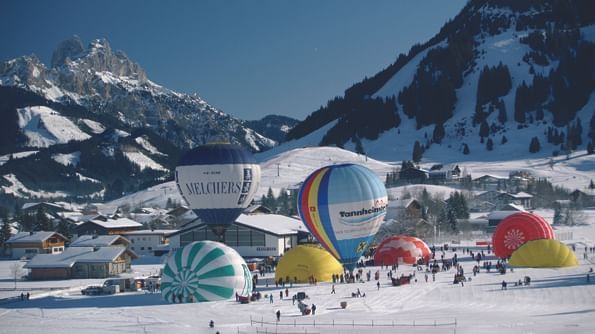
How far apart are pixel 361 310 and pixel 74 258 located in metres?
23.9

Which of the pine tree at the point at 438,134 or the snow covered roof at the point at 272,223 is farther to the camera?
the pine tree at the point at 438,134

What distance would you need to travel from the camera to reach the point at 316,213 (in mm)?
43938

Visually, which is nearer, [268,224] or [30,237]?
[268,224]

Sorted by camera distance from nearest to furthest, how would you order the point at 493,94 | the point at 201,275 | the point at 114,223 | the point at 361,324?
1. the point at 361,324
2. the point at 201,275
3. the point at 114,223
4. the point at 493,94

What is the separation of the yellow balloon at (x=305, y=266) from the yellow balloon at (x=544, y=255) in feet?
34.2

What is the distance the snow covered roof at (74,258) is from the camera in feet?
165

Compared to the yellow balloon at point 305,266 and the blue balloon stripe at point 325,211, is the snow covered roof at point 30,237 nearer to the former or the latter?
the yellow balloon at point 305,266

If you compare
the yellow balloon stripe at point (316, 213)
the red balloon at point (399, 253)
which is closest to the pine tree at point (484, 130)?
the red balloon at point (399, 253)

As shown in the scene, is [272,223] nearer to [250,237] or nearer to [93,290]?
[250,237]

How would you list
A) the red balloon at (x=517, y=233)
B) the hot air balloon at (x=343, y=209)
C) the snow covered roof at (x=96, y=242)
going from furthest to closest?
1. the snow covered roof at (x=96, y=242)
2. the red balloon at (x=517, y=233)
3. the hot air balloon at (x=343, y=209)

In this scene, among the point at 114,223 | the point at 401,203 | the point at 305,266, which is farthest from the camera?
the point at 401,203

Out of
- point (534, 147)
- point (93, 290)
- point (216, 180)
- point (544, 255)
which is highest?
point (534, 147)

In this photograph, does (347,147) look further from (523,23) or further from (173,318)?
(173,318)

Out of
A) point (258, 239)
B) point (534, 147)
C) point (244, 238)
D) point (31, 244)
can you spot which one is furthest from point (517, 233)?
point (534, 147)
